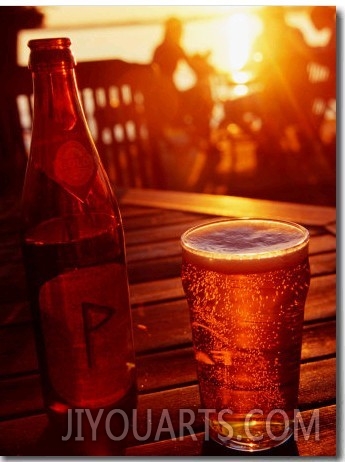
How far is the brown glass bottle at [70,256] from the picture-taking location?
69 cm

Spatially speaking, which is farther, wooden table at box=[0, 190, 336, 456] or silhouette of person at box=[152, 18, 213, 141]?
silhouette of person at box=[152, 18, 213, 141]

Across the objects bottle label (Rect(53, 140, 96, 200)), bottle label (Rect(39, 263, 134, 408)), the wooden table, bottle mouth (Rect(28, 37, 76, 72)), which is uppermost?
bottle mouth (Rect(28, 37, 76, 72))

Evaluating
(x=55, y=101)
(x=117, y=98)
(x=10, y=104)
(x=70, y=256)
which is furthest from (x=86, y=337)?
(x=117, y=98)

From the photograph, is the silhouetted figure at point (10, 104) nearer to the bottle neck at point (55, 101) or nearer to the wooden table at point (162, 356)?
the wooden table at point (162, 356)

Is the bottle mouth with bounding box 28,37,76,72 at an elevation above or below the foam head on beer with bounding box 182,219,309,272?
above

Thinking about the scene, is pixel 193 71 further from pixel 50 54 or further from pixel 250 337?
pixel 250 337

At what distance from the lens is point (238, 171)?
6453 mm

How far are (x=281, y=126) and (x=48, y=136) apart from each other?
4.90 metres

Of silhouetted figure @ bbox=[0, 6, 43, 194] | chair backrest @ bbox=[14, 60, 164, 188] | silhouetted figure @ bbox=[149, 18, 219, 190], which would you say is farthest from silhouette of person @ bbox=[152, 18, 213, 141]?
silhouetted figure @ bbox=[0, 6, 43, 194]

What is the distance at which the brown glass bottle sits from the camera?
2.26 feet

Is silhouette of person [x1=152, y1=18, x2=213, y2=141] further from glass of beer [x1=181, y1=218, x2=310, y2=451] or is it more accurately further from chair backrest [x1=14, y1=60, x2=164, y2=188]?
glass of beer [x1=181, y1=218, x2=310, y2=451]

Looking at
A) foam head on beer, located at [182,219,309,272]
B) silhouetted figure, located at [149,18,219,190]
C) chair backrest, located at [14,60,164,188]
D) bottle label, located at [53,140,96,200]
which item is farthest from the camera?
silhouetted figure, located at [149,18,219,190]

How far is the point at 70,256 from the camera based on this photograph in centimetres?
77

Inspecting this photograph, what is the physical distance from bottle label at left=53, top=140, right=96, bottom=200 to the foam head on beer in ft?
0.68
